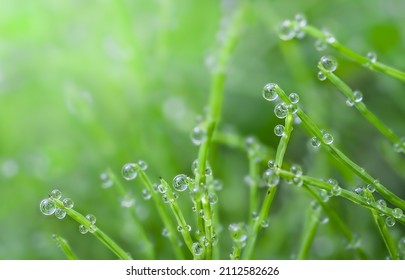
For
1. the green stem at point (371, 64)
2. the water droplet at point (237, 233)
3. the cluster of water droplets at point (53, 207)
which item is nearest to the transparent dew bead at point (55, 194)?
the cluster of water droplets at point (53, 207)

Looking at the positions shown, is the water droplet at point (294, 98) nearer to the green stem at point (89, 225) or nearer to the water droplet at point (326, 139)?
the water droplet at point (326, 139)

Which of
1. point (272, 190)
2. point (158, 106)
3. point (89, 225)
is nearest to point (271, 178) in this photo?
point (272, 190)

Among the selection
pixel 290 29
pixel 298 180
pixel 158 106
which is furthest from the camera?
pixel 158 106

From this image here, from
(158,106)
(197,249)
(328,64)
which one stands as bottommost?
(197,249)

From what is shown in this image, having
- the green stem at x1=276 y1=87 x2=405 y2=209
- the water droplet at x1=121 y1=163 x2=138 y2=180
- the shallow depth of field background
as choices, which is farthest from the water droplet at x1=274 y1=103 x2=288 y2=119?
the shallow depth of field background

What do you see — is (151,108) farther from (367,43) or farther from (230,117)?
(367,43)

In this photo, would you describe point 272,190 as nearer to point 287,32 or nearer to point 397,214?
point 397,214

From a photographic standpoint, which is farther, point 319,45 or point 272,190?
point 319,45
